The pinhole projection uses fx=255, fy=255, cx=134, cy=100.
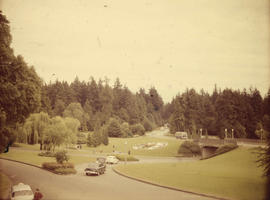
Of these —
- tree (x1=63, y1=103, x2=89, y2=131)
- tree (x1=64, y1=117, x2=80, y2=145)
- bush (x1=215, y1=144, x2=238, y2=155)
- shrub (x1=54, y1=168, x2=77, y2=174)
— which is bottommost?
shrub (x1=54, y1=168, x2=77, y2=174)

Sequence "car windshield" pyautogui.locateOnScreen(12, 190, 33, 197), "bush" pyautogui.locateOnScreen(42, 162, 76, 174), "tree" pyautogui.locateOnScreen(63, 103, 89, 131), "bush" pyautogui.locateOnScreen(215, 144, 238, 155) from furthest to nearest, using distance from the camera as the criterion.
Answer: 1. "tree" pyautogui.locateOnScreen(63, 103, 89, 131)
2. "bush" pyautogui.locateOnScreen(215, 144, 238, 155)
3. "bush" pyautogui.locateOnScreen(42, 162, 76, 174)
4. "car windshield" pyautogui.locateOnScreen(12, 190, 33, 197)

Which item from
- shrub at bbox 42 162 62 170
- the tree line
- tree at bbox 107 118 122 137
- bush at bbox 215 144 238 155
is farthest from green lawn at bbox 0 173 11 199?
tree at bbox 107 118 122 137

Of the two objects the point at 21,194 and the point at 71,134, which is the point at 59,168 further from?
the point at 71,134

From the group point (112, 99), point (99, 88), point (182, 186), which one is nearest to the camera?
point (182, 186)

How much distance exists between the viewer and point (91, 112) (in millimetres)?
111875

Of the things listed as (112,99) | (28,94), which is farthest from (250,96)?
(28,94)

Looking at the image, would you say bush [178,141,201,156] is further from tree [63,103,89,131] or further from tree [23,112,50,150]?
tree [63,103,89,131]

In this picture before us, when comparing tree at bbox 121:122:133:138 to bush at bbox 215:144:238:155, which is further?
tree at bbox 121:122:133:138

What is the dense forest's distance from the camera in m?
24.4

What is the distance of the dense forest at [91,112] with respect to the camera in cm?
2436

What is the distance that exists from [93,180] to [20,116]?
10.3 meters

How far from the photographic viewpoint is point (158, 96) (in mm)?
182875

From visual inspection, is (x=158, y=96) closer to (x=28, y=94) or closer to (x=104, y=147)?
(x=104, y=147)

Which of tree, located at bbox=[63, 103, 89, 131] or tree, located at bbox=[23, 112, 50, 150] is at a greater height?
tree, located at bbox=[63, 103, 89, 131]
